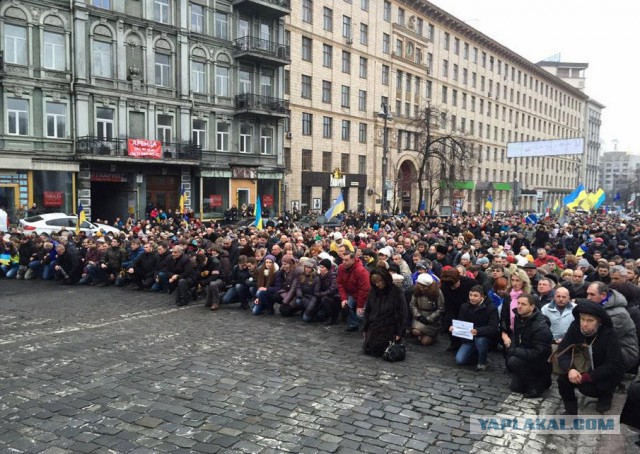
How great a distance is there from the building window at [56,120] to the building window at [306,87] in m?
20.5

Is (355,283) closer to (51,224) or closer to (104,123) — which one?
(51,224)

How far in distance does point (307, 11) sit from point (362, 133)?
12.6m

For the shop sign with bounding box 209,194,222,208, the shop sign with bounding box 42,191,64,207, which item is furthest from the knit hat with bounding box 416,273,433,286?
the shop sign with bounding box 209,194,222,208

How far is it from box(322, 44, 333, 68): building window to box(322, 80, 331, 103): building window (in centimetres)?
146

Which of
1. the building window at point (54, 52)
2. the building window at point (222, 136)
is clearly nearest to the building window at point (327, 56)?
the building window at point (222, 136)

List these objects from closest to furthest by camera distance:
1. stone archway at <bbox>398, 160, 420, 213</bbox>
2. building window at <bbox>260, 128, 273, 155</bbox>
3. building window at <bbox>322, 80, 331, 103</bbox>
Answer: building window at <bbox>260, 128, 273, 155</bbox> < building window at <bbox>322, 80, 331, 103</bbox> < stone archway at <bbox>398, 160, 420, 213</bbox>

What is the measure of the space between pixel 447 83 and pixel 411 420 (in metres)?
62.7

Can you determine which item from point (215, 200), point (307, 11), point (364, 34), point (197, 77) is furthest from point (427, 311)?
point (364, 34)

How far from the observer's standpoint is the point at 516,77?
3204 inches

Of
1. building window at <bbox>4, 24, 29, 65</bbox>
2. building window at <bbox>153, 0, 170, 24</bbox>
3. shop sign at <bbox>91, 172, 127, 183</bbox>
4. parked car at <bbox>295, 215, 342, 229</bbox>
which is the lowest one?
parked car at <bbox>295, 215, 342, 229</bbox>

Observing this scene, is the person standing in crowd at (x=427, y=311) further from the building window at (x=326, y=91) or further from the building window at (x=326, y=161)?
the building window at (x=326, y=91)

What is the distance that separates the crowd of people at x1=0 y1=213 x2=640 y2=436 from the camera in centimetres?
649

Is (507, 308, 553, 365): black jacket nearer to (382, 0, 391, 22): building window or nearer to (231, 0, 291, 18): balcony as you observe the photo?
(231, 0, 291, 18): balcony

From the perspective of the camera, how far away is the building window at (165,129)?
3275 cm
